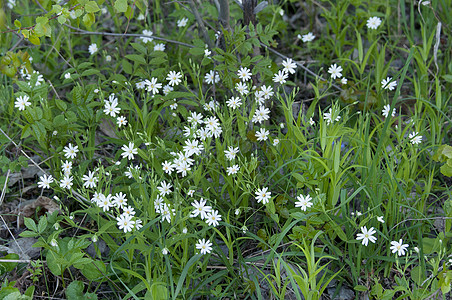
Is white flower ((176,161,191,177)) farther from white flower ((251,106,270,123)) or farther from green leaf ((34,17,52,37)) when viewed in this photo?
green leaf ((34,17,52,37))

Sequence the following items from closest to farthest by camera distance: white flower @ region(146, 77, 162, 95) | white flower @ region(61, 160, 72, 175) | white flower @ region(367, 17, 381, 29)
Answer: white flower @ region(61, 160, 72, 175)
white flower @ region(146, 77, 162, 95)
white flower @ region(367, 17, 381, 29)

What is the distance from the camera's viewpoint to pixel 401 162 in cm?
232

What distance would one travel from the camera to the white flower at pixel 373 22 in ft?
10.5

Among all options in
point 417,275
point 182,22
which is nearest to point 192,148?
point 417,275

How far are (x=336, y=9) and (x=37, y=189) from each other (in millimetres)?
2360

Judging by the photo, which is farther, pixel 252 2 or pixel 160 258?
pixel 252 2

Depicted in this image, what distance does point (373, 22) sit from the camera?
3.23 metres

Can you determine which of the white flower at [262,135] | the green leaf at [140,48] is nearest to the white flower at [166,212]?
the white flower at [262,135]

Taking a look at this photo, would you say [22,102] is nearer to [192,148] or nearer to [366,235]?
[192,148]

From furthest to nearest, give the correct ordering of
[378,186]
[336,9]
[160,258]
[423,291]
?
[336,9], [378,186], [160,258], [423,291]

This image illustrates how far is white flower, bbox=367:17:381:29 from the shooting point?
10.5 feet

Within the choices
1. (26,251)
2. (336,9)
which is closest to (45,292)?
(26,251)

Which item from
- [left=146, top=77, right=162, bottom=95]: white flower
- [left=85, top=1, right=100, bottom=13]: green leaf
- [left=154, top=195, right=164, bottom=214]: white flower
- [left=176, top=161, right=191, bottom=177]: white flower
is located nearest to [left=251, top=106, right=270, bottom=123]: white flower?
[left=176, top=161, right=191, bottom=177]: white flower

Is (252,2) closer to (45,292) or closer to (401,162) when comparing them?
(401,162)
